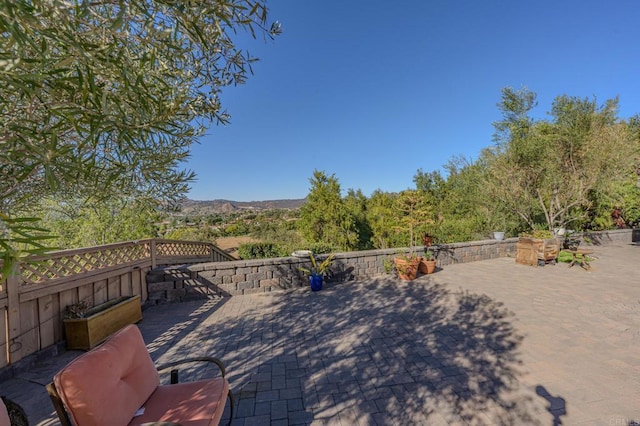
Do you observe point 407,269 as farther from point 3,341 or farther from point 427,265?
point 3,341

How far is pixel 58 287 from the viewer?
12.0 ft

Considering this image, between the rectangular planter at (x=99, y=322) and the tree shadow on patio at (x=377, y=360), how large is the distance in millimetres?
1307

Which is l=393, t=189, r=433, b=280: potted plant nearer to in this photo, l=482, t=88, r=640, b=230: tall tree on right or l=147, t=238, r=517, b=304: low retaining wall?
l=147, t=238, r=517, b=304: low retaining wall

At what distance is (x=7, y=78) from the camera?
45.3 inches

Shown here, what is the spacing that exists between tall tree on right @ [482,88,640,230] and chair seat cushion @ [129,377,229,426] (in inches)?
431

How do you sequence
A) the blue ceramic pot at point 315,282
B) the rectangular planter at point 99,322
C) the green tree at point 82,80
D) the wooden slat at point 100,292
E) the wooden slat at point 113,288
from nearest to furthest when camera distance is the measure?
1. the green tree at point 82,80
2. the rectangular planter at point 99,322
3. the wooden slat at point 100,292
4. the wooden slat at point 113,288
5. the blue ceramic pot at point 315,282

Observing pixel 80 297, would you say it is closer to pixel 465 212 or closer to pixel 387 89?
pixel 387 89

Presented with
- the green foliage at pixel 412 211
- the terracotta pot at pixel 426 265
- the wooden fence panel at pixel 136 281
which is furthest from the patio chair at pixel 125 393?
the terracotta pot at pixel 426 265

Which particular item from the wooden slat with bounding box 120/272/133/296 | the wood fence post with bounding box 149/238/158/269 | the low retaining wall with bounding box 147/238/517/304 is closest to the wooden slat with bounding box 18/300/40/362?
the wooden slat with bounding box 120/272/133/296

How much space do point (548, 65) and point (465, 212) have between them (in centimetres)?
850

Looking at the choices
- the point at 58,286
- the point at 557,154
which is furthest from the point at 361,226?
the point at 58,286

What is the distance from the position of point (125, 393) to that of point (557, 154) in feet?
41.7

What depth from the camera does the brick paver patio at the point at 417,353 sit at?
8.02 feet

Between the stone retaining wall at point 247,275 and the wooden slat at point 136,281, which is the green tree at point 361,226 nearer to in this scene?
the stone retaining wall at point 247,275
